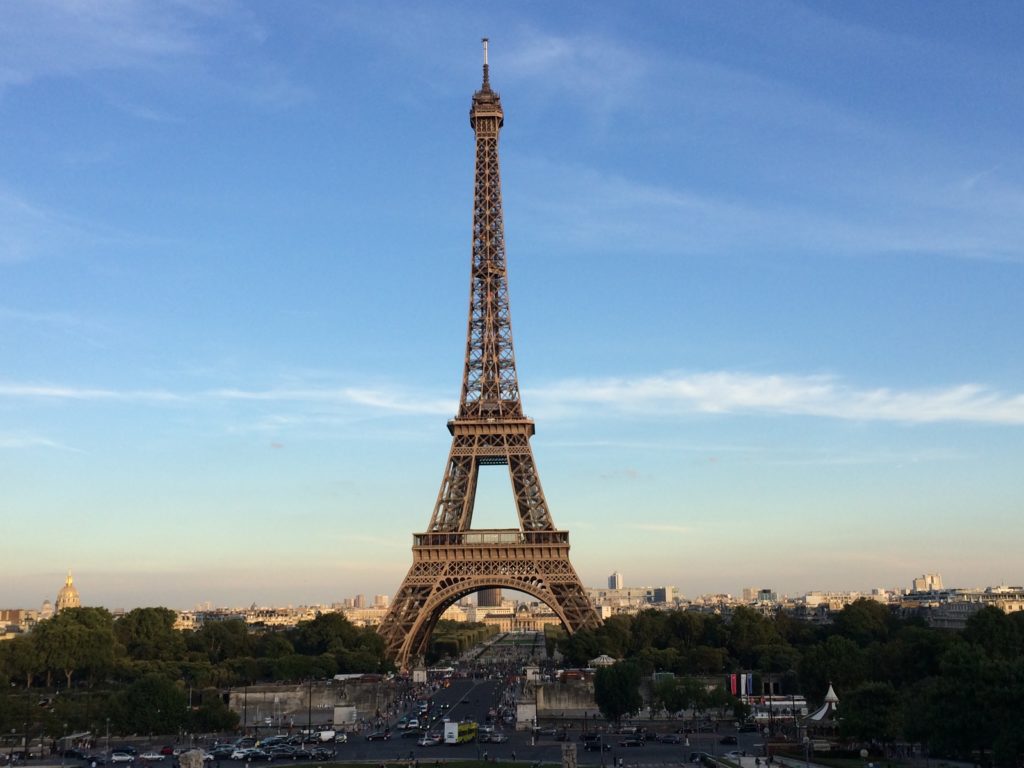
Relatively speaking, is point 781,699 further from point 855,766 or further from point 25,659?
point 25,659

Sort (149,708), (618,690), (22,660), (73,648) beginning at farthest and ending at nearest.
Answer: (73,648), (22,660), (618,690), (149,708)

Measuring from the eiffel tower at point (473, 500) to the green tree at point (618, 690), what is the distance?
22021 mm

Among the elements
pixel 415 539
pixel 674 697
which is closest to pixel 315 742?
pixel 674 697

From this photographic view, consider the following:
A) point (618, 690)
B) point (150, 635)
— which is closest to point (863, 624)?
point (618, 690)

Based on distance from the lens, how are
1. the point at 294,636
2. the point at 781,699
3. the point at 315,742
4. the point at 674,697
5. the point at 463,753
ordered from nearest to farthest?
the point at 463,753 < the point at 315,742 < the point at 674,697 < the point at 781,699 < the point at 294,636

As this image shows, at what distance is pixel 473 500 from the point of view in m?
111

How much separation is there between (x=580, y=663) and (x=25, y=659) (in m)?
53.7

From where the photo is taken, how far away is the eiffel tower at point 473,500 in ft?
345

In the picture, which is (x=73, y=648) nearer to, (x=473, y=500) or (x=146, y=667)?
(x=146, y=667)

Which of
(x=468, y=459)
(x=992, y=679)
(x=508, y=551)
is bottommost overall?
(x=992, y=679)

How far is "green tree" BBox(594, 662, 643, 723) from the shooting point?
79.4 m

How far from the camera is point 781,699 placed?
89250 millimetres

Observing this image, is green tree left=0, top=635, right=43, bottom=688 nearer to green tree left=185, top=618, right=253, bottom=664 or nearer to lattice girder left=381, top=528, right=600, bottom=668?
green tree left=185, top=618, right=253, bottom=664

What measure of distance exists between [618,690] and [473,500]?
35.2 metres
